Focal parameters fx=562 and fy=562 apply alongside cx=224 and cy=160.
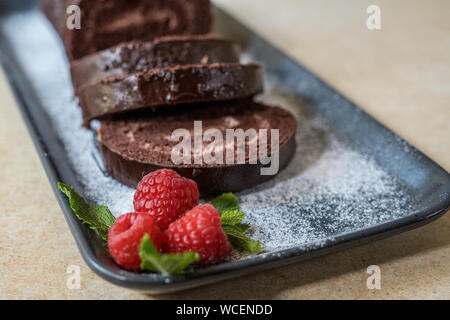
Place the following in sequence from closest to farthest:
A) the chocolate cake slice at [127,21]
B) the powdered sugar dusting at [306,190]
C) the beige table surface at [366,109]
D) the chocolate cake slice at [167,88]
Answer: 1. the beige table surface at [366,109]
2. the powdered sugar dusting at [306,190]
3. the chocolate cake slice at [167,88]
4. the chocolate cake slice at [127,21]

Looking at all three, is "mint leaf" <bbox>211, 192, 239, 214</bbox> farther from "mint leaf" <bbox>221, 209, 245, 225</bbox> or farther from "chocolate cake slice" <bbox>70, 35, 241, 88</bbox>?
"chocolate cake slice" <bbox>70, 35, 241, 88</bbox>

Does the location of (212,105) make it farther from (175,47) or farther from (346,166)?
(346,166)

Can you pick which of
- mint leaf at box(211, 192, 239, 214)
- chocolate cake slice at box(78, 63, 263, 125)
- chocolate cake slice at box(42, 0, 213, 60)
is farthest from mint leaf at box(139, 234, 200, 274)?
chocolate cake slice at box(42, 0, 213, 60)

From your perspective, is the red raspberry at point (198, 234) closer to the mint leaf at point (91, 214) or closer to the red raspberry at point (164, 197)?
the red raspberry at point (164, 197)

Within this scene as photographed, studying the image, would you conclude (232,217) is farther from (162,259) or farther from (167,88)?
(167,88)

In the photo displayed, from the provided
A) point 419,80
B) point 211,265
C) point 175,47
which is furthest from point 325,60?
point 211,265

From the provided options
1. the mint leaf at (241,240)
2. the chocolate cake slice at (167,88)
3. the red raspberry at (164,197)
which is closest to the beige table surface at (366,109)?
the mint leaf at (241,240)

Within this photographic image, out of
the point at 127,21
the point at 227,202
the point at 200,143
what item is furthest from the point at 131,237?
the point at 127,21
